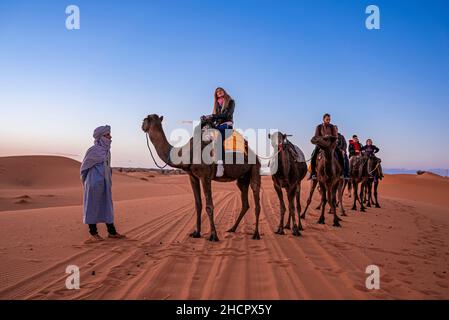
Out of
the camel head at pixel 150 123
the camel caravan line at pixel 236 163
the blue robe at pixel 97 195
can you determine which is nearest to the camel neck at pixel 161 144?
the camel caravan line at pixel 236 163

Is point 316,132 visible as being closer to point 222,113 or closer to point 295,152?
point 295,152

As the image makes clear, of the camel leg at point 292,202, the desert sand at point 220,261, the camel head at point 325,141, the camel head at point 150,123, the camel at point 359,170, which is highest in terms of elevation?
the camel head at point 150,123

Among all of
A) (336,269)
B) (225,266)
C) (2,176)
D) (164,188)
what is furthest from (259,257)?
(2,176)

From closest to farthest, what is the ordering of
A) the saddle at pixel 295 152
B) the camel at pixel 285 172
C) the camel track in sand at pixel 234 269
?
the camel track in sand at pixel 234 269 → the camel at pixel 285 172 → the saddle at pixel 295 152

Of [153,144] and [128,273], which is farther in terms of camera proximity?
[153,144]

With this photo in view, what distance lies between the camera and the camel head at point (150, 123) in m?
7.75

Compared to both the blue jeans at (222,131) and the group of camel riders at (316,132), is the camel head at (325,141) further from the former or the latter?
the blue jeans at (222,131)

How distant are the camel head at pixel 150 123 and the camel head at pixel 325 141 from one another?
16.9 feet

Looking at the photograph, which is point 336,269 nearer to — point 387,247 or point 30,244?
point 387,247

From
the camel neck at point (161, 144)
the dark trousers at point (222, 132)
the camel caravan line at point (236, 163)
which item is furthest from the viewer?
the dark trousers at point (222, 132)

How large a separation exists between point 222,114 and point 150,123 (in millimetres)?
1724

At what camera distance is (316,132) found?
11.5m
